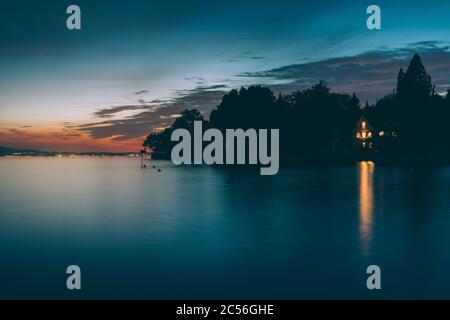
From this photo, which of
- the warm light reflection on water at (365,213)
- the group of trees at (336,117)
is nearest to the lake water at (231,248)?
the warm light reflection on water at (365,213)

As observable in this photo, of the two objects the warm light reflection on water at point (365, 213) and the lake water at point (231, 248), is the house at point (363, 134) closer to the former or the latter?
the warm light reflection on water at point (365, 213)

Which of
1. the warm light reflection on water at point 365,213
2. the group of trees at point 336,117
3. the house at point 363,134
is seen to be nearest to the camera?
the warm light reflection on water at point 365,213

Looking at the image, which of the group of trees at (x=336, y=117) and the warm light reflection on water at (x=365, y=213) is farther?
the group of trees at (x=336, y=117)

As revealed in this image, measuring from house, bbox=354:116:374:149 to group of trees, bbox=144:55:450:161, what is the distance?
1.83 metres

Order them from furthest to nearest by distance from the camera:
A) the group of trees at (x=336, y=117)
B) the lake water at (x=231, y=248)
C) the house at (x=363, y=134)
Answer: the house at (x=363, y=134) → the group of trees at (x=336, y=117) → the lake water at (x=231, y=248)

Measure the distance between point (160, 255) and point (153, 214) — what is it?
68.4 ft

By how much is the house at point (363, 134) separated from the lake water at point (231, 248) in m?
130

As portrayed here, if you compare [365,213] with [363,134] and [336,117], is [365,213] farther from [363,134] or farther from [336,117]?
[363,134]

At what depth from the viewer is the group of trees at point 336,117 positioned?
145500 millimetres

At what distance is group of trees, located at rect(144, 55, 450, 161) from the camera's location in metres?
146

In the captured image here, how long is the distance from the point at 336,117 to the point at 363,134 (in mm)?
19857

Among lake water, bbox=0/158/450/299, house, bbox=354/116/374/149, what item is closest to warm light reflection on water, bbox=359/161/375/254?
lake water, bbox=0/158/450/299
